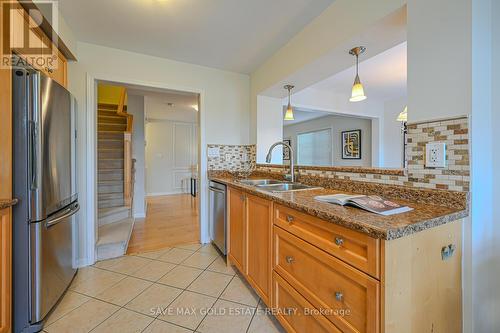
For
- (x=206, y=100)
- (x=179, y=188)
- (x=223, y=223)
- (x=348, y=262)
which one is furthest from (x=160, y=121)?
(x=348, y=262)

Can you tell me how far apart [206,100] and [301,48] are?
4.28ft

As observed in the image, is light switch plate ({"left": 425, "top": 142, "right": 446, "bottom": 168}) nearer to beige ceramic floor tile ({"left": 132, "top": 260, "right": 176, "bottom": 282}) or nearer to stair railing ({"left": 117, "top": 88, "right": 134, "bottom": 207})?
beige ceramic floor tile ({"left": 132, "top": 260, "right": 176, "bottom": 282})

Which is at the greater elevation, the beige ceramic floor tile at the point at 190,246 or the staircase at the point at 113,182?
the staircase at the point at 113,182

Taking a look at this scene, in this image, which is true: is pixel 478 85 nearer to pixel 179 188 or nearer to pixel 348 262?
pixel 348 262

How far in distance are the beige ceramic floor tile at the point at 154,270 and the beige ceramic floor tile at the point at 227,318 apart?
696mm

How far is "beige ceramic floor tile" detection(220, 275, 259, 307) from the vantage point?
1.57 m

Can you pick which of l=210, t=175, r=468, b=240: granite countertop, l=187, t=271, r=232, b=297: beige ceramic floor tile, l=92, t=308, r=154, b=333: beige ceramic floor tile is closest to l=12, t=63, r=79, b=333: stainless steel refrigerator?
l=92, t=308, r=154, b=333: beige ceramic floor tile

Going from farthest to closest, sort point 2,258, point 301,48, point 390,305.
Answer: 1. point 301,48
2. point 2,258
3. point 390,305

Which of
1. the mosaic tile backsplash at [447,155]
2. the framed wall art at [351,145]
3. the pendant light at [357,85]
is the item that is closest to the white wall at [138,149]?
the pendant light at [357,85]

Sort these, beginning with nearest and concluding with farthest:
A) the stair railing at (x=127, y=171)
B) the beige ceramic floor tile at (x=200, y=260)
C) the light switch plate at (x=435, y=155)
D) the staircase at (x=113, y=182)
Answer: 1. the light switch plate at (x=435, y=155)
2. the beige ceramic floor tile at (x=200, y=260)
3. the staircase at (x=113, y=182)
4. the stair railing at (x=127, y=171)

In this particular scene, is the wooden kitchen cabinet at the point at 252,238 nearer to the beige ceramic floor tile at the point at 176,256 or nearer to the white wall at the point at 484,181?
the beige ceramic floor tile at the point at 176,256

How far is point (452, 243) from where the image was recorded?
892mm

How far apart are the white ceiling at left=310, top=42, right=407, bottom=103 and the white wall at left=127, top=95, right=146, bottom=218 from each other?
10.5ft

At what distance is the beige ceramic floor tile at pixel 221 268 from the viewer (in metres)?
1.99
